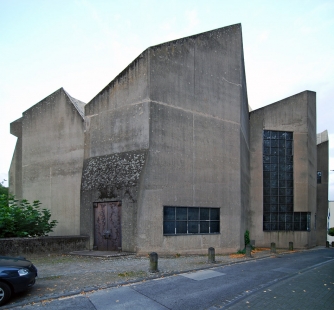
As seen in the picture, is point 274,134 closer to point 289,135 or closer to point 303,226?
point 289,135

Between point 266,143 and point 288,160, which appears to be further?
point 288,160

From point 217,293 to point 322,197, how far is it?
27.6 m

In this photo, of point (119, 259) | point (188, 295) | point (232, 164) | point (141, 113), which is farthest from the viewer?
point (232, 164)

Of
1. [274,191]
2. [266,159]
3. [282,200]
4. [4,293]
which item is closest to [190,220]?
[4,293]

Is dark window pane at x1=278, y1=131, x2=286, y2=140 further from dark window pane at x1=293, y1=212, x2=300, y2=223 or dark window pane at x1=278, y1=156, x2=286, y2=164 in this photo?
dark window pane at x1=293, y1=212, x2=300, y2=223

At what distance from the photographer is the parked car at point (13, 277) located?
27.3 feet

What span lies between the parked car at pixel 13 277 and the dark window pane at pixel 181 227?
9.19m

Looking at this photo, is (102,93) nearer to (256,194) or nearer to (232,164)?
(232,164)

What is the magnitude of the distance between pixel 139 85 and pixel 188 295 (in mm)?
11178

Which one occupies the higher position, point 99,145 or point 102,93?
point 102,93

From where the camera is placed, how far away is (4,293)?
830 centimetres

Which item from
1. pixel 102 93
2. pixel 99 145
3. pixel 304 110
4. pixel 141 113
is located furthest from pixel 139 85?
pixel 304 110

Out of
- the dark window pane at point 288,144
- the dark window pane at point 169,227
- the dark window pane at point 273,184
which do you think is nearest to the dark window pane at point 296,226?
the dark window pane at point 273,184

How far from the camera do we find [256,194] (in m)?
26.3
